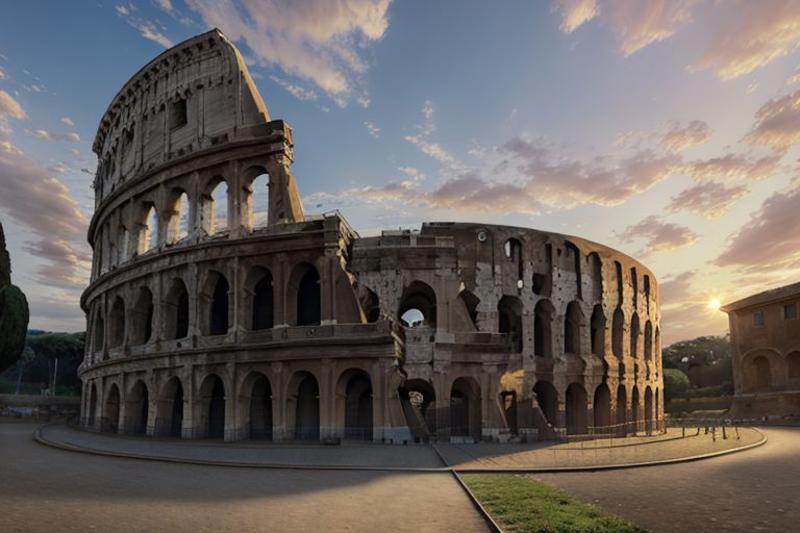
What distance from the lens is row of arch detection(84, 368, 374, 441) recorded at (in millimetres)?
28359

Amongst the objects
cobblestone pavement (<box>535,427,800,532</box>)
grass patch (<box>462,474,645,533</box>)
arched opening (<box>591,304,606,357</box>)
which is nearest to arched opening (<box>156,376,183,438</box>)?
grass patch (<box>462,474,645,533</box>)

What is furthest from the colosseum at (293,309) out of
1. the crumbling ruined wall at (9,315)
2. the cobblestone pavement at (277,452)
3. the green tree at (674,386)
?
the green tree at (674,386)

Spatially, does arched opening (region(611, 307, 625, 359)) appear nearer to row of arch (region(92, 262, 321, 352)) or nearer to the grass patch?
row of arch (region(92, 262, 321, 352))

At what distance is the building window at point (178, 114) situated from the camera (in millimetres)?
35294

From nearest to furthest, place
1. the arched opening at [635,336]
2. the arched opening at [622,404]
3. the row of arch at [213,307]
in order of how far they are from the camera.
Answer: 1. the row of arch at [213,307]
2. the arched opening at [622,404]
3. the arched opening at [635,336]

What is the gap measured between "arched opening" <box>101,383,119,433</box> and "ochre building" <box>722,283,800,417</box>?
161 ft

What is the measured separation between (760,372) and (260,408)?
1772 inches

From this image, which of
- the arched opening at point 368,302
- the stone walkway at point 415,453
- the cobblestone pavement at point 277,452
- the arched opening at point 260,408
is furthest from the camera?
the arched opening at point 368,302

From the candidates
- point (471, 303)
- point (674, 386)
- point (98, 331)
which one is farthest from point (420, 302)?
point (674, 386)

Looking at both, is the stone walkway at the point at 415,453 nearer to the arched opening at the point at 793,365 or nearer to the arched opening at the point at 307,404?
the arched opening at the point at 307,404

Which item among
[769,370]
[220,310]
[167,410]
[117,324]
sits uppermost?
[220,310]

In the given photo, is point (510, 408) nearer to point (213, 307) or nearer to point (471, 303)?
point (471, 303)

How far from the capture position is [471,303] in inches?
1323

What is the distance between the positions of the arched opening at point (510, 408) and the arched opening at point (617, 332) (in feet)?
32.9
